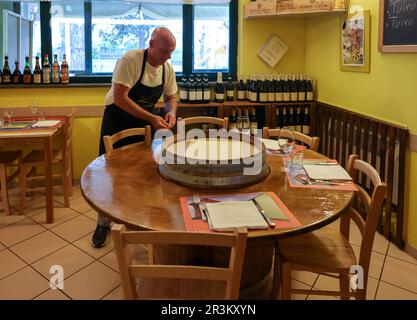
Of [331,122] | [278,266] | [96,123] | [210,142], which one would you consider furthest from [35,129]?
[331,122]

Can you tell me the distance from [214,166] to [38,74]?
9.55 ft

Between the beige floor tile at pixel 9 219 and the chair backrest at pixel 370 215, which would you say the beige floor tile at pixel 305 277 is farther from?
the beige floor tile at pixel 9 219

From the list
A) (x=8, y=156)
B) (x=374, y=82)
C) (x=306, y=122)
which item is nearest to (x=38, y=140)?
(x=8, y=156)

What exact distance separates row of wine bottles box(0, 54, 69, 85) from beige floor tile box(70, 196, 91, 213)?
3.85ft

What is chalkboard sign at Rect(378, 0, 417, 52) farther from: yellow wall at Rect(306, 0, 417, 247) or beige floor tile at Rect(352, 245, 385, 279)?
beige floor tile at Rect(352, 245, 385, 279)

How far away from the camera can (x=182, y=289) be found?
164 centimetres

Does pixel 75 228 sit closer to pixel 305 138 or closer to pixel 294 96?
pixel 305 138

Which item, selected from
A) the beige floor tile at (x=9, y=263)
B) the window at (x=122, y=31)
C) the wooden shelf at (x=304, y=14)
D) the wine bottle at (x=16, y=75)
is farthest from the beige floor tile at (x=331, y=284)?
the wine bottle at (x=16, y=75)

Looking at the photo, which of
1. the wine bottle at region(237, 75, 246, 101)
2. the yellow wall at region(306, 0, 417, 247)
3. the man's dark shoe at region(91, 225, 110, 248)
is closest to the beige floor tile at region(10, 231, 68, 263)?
the man's dark shoe at region(91, 225, 110, 248)

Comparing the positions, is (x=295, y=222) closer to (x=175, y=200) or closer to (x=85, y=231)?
(x=175, y=200)

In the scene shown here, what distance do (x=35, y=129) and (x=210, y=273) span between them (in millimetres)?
2622

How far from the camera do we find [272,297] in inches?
84.7
